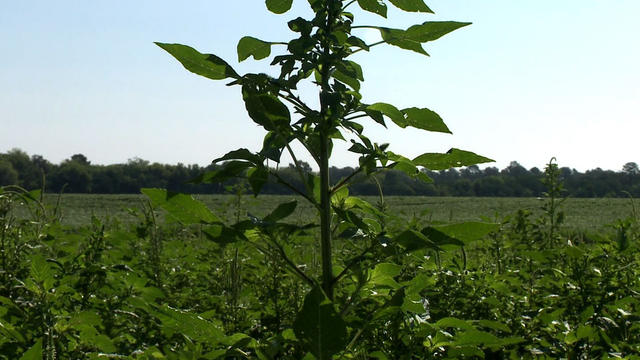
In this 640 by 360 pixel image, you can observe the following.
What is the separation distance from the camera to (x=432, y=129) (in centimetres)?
135

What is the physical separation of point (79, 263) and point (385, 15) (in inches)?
82.6

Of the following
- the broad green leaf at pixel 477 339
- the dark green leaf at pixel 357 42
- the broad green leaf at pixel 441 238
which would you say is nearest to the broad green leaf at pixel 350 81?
the dark green leaf at pixel 357 42

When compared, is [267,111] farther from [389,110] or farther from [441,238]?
[441,238]

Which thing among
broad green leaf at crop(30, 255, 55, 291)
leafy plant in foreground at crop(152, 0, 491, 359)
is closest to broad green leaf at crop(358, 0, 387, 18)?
leafy plant in foreground at crop(152, 0, 491, 359)

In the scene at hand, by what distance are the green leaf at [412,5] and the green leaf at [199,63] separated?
45cm

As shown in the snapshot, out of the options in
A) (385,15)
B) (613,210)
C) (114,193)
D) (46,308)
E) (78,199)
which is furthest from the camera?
(114,193)

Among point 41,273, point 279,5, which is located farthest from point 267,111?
point 41,273

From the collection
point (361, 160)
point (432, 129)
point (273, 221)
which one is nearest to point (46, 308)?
point (273, 221)

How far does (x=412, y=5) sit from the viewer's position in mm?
Answer: 1380

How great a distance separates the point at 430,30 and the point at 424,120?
9.0 inches

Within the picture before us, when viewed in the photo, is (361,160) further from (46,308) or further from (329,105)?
(46,308)

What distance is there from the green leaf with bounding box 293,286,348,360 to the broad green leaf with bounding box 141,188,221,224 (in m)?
0.34

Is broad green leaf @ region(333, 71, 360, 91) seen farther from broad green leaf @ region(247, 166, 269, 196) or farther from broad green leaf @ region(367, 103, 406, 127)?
broad green leaf @ region(247, 166, 269, 196)

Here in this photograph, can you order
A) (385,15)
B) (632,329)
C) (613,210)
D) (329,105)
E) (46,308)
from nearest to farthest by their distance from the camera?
(329,105) < (385,15) < (46,308) < (632,329) < (613,210)
